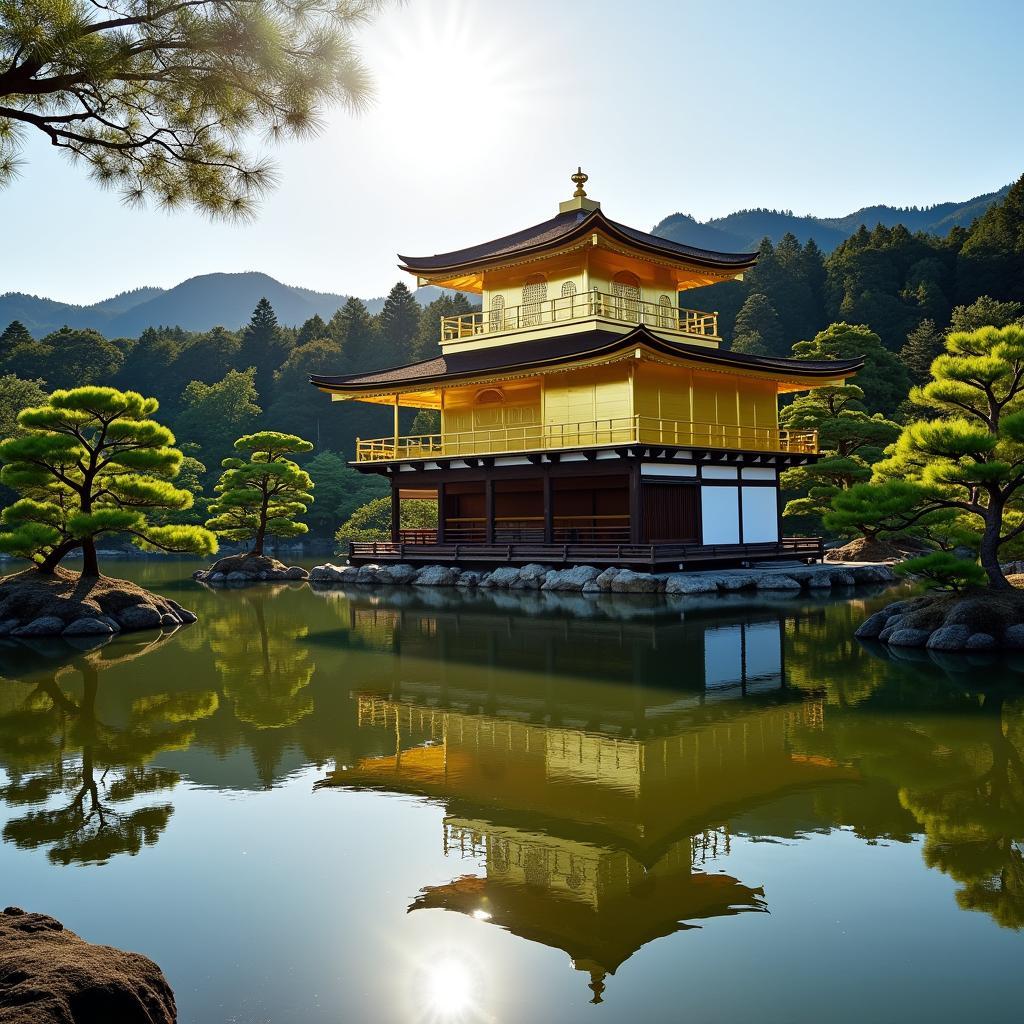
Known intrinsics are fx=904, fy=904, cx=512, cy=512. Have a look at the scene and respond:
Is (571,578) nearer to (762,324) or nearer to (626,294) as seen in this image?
(626,294)

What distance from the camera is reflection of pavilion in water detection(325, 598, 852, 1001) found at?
17.1 feet

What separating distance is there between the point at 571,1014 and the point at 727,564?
23802 millimetres

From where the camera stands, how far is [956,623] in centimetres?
1421

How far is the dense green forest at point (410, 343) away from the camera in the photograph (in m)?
54.5

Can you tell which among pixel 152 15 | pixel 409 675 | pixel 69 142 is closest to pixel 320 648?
pixel 409 675

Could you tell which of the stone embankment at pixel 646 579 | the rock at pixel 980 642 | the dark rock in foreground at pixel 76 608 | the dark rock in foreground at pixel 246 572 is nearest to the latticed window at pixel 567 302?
the stone embankment at pixel 646 579

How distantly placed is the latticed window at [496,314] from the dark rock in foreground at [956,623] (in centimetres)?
1947

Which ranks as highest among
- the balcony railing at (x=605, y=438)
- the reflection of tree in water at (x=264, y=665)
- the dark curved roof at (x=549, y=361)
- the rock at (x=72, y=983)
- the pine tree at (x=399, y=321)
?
the pine tree at (x=399, y=321)

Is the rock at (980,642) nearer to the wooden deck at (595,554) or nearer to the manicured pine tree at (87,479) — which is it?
the wooden deck at (595,554)

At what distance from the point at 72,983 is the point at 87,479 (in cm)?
1767

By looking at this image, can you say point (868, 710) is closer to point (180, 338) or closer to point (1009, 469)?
point (1009, 469)

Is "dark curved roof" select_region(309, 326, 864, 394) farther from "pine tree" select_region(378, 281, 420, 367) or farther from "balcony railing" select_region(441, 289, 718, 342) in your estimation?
"pine tree" select_region(378, 281, 420, 367)

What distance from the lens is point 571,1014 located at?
414 centimetres

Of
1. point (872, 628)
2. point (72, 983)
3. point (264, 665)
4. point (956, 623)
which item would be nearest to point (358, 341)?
point (264, 665)
